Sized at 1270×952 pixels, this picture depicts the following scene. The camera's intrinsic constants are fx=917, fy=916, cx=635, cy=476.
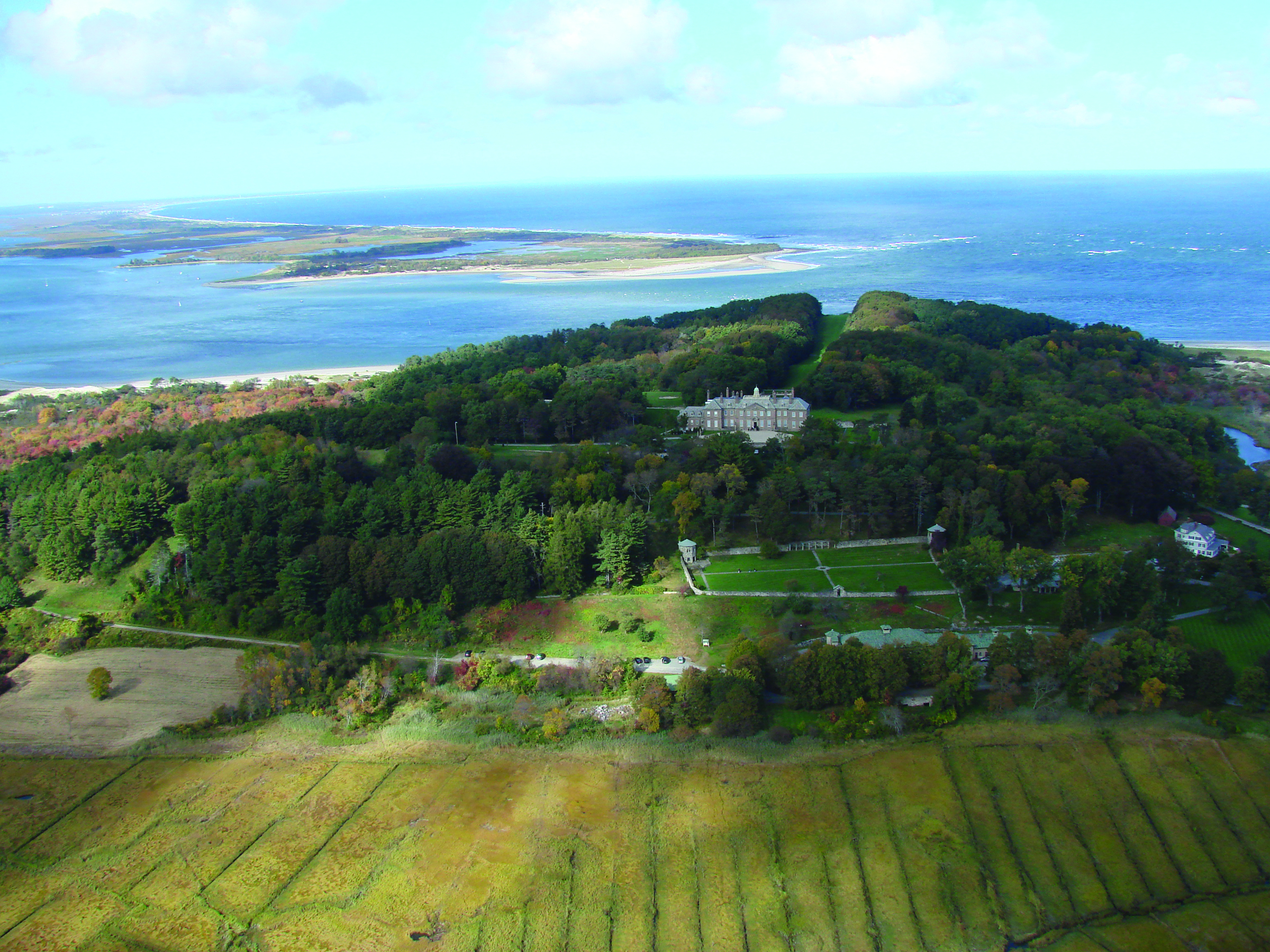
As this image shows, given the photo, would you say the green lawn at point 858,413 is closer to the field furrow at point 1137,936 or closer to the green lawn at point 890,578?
the green lawn at point 890,578

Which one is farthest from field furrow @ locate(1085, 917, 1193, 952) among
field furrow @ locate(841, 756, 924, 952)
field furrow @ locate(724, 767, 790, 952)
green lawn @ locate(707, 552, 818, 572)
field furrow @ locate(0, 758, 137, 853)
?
field furrow @ locate(0, 758, 137, 853)

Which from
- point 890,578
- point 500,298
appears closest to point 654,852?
point 890,578

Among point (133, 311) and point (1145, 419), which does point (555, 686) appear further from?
point (133, 311)

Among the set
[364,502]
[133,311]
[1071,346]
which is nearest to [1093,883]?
[364,502]

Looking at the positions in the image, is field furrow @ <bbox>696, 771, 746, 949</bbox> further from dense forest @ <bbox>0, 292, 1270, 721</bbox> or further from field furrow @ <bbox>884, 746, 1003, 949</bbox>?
dense forest @ <bbox>0, 292, 1270, 721</bbox>

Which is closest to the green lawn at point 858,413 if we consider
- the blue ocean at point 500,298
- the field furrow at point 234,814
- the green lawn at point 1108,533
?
the green lawn at point 1108,533
